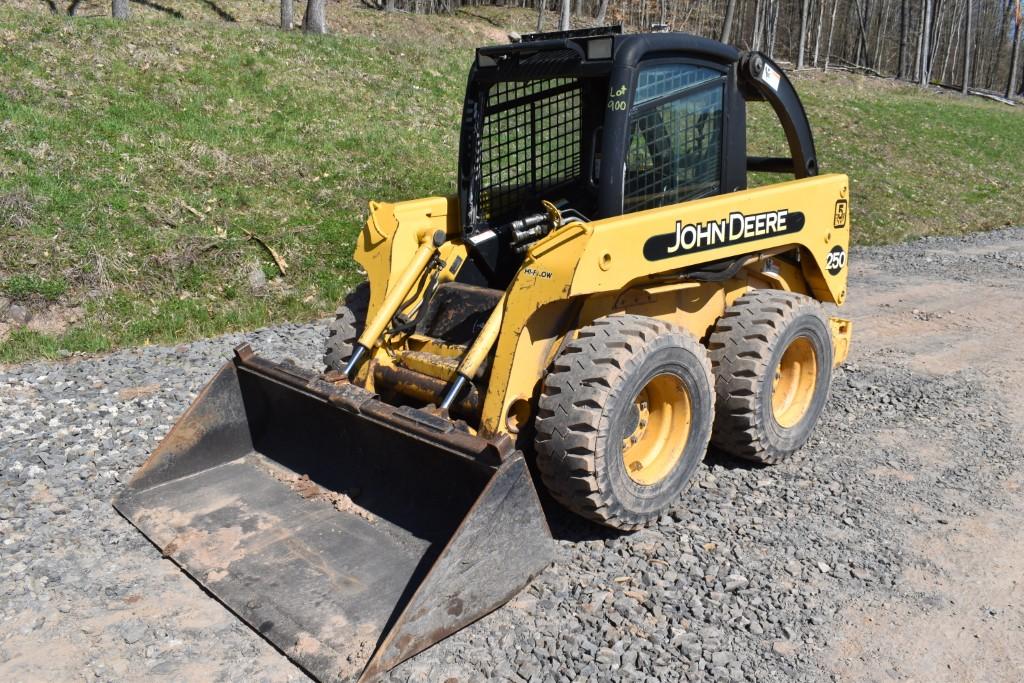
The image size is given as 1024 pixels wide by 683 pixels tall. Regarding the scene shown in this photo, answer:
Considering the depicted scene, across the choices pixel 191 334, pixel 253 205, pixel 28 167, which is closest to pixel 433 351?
pixel 191 334

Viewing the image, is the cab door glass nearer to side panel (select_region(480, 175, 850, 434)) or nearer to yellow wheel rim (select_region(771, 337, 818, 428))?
side panel (select_region(480, 175, 850, 434))

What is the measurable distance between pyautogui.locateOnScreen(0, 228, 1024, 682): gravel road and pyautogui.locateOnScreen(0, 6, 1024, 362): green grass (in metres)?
1.72

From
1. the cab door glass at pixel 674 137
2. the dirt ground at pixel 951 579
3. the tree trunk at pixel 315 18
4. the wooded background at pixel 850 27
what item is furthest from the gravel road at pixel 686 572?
the wooded background at pixel 850 27

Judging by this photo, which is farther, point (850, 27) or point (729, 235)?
point (850, 27)

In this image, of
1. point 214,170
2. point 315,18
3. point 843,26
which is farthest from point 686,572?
point 843,26

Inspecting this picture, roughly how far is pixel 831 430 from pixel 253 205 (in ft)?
19.9

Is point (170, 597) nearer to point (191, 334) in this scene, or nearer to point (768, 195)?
point (768, 195)

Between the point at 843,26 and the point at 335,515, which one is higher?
the point at 843,26

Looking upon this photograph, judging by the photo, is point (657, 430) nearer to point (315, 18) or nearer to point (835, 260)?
point (835, 260)

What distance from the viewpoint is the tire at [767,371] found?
4348 millimetres

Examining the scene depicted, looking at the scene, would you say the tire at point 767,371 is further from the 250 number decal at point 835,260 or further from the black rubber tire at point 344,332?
the black rubber tire at point 344,332

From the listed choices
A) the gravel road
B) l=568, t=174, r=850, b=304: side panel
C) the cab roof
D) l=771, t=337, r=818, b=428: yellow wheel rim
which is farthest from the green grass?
l=568, t=174, r=850, b=304: side panel

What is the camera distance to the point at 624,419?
3.63 m

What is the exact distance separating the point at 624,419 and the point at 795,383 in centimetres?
172
